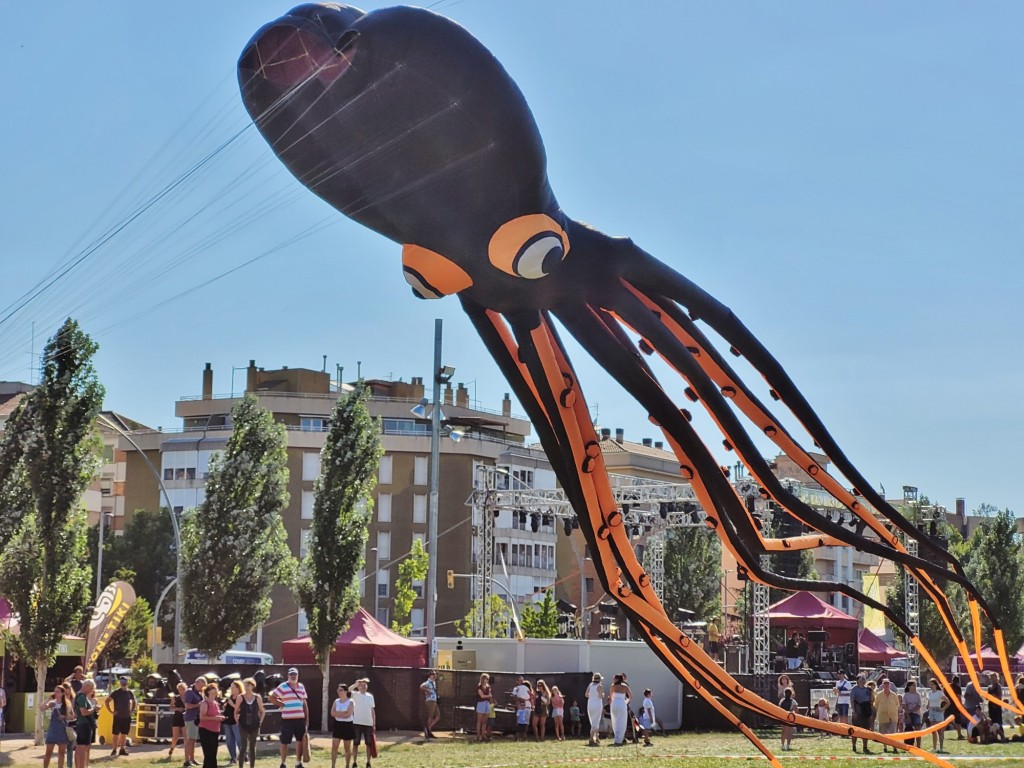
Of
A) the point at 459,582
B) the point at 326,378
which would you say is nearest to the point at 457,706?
the point at 459,582

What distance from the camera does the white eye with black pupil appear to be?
9.62m

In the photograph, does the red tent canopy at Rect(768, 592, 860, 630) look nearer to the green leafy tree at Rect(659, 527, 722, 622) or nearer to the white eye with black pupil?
the green leafy tree at Rect(659, 527, 722, 622)

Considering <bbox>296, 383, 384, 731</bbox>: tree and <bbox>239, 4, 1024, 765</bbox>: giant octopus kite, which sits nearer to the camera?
<bbox>239, 4, 1024, 765</bbox>: giant octopus kite

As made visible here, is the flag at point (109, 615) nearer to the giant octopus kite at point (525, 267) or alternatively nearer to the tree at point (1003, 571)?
the giant octopus kite at point (525, 267)

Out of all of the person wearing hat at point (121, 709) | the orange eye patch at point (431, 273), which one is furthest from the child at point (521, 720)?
the orange eye patch at point (431, 273)

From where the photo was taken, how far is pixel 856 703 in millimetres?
26531

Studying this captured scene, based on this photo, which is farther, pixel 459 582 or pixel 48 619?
pixel 459 582

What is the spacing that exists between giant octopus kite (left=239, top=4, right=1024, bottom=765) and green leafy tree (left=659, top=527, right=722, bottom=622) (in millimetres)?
50693

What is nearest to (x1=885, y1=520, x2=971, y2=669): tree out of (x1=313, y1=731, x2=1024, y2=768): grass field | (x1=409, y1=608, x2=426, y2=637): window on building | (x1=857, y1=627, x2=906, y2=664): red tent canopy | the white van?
(x1=857, y1=627, x2=906, y2=664): red tent canopy

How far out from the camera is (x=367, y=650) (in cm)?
3353

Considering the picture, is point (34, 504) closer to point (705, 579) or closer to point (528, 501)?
point (528, 501)


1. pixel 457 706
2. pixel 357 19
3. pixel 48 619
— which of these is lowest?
pixel 457 706

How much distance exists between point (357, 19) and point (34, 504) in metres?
21.2

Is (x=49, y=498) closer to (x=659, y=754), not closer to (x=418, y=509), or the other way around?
(x=659, y=754)
